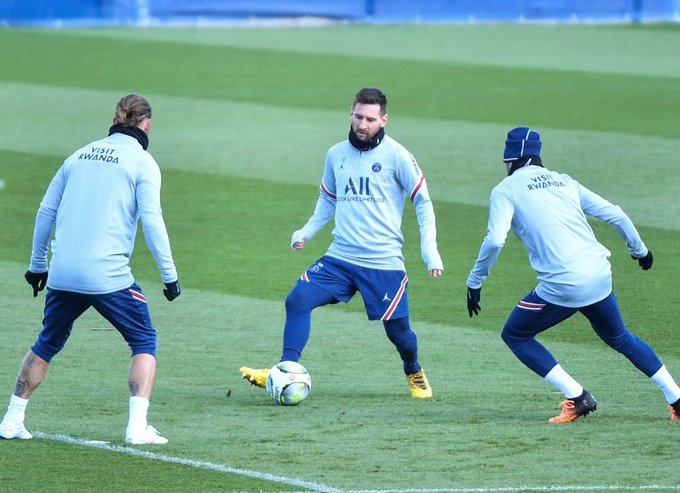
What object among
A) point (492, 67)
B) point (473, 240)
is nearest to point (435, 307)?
point (473, 240)

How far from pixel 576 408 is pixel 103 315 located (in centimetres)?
280

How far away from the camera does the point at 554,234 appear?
344 inches

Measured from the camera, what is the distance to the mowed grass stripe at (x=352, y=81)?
24000 mm

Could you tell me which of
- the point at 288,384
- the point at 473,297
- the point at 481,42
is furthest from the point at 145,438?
the point at 481,42

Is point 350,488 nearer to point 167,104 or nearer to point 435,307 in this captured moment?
point 435,307

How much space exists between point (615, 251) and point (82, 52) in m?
17.8

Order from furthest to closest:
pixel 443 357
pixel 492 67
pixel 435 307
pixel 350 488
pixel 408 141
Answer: pixel 492 67 < pixel 408 141 < pixel 435 307 < pixel 443 357 < pixel 350 488

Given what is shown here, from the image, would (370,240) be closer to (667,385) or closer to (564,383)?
(564,383)

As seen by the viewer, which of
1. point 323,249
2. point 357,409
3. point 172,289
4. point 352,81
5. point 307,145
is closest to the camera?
point 172,289

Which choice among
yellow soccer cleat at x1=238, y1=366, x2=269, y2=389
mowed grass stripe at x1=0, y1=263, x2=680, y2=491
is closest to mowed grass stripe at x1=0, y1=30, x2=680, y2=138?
mowed grass stripe at x1=0, y1=263, x2=680, y2=491

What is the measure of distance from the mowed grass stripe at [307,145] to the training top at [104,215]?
8865 millimetres

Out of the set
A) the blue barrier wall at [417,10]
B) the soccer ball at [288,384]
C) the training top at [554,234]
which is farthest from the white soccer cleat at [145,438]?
the blue barrier wall at [417,10]

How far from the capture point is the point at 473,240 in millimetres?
15742

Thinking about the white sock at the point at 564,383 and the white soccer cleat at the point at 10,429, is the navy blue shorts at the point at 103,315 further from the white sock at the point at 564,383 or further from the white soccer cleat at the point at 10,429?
the white sock at the point at 564,383
